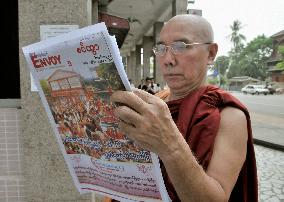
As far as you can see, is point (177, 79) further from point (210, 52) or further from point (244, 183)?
point (244, 183)

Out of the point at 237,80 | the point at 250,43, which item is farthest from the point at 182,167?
the point at 250,43

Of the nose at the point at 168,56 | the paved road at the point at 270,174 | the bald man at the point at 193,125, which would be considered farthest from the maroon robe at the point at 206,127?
the paved road at the point at 270,174

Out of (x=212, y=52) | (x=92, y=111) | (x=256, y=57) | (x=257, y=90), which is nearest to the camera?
(x=92, y=111)

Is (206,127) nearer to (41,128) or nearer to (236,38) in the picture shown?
(41,128)

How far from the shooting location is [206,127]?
48.3 inches

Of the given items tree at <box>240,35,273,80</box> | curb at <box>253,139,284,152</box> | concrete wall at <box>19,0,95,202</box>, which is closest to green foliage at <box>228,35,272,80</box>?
tree at <box>240,35,273,80</box>

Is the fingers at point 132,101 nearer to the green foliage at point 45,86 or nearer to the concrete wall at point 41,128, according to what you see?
the green foliage at point 45,86

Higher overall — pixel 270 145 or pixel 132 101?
pixel 132 101

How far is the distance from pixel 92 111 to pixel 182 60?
0.44 m

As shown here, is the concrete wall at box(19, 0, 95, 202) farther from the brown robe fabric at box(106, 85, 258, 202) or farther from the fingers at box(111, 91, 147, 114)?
the fingers at box(111, 91, 147, 114)

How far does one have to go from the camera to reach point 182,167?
3.35ft

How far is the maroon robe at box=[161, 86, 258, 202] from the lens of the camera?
3.98 ft

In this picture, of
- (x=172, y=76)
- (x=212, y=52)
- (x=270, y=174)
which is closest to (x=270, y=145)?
(x=270, y=174)

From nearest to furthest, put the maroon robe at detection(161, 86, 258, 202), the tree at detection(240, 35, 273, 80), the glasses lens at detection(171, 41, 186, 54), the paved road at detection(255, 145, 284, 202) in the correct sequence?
the maroon robe at detection(161, 86, 258, 202) → the glasses lens at detection(171, 41, 186, 54) → the paved road at detection(255, 145, 284, 202) → the tree at detection(240, 35, 273, 80)
